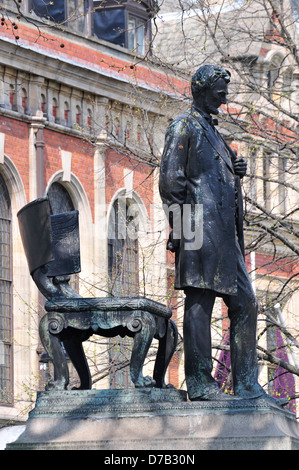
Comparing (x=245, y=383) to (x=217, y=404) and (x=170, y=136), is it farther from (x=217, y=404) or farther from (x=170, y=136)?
(x=170, y=136)

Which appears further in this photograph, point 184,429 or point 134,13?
point 134,13

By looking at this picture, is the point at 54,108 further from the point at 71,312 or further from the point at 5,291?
the point at 71,312

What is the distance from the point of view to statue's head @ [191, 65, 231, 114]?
12164 millimetres

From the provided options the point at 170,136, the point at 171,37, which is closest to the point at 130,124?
the point at 171,37

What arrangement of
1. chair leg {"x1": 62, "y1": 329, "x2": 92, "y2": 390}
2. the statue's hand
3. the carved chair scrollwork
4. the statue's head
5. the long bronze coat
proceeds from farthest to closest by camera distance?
the statue's hand, the statue's head, chair leg {"x1": 62, "y1": 329, "x2": 92, "y2": 390}, the long bronze coat, the carved chair scrollwork

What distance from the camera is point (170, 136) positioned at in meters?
12.0

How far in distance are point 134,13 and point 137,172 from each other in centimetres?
358

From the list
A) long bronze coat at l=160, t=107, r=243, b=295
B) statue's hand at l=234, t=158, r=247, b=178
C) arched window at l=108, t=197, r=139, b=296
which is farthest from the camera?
arched window at l=108, t=197, r=139, b=296

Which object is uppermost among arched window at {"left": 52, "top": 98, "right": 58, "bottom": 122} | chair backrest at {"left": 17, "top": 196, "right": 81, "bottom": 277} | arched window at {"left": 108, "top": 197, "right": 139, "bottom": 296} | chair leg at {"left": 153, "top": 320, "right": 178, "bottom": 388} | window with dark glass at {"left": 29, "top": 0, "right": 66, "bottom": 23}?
window with dark glass at {"left": 29, "top": 0, "right": 66, "bottom": 23}

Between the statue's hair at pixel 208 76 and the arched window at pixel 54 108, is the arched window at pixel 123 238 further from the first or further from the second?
the statue's hair at pixel 208 76

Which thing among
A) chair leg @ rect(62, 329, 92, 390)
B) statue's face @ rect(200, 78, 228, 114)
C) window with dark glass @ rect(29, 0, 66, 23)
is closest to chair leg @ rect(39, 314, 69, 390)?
chair leg @ rect(62, 329, 92, 390)

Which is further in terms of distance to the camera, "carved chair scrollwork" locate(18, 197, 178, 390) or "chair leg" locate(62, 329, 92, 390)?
"chair leg" locate(62, 329, 92, 390)

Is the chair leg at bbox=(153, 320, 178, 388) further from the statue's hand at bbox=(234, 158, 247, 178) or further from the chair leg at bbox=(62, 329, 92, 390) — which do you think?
the statue's hand at bbox=(234, 158, 247, 178)

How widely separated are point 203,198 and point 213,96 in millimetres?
882
